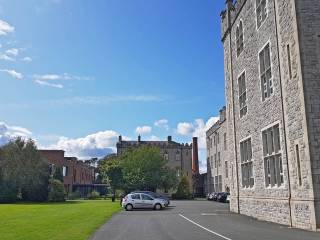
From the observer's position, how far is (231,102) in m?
30.5

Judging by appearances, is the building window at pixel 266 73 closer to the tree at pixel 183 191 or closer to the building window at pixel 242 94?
the building window at pixel 242 94

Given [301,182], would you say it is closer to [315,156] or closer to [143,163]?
[315,156]

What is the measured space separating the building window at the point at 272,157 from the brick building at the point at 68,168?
5186cm

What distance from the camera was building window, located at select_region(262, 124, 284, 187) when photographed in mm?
21000

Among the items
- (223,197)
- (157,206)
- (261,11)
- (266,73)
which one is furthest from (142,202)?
(261,11)

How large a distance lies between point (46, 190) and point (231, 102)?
1418 inches

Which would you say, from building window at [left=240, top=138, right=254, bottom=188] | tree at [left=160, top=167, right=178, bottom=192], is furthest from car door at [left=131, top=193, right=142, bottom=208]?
tree at [left=160, top=167, right=178, bottom=192]

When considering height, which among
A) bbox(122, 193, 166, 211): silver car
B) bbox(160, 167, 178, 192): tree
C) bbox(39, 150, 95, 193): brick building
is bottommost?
bbox(122, 193, 166, 211): silver car

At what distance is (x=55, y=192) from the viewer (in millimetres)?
57688

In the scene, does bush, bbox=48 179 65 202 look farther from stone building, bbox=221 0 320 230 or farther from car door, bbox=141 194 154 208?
stone building, bbox=221 0 320 230

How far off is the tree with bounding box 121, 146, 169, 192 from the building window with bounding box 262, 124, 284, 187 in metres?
46.6

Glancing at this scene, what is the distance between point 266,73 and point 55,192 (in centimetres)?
4213

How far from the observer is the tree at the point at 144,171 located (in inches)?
2699

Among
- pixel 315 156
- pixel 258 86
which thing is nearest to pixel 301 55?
pixel 315 156
